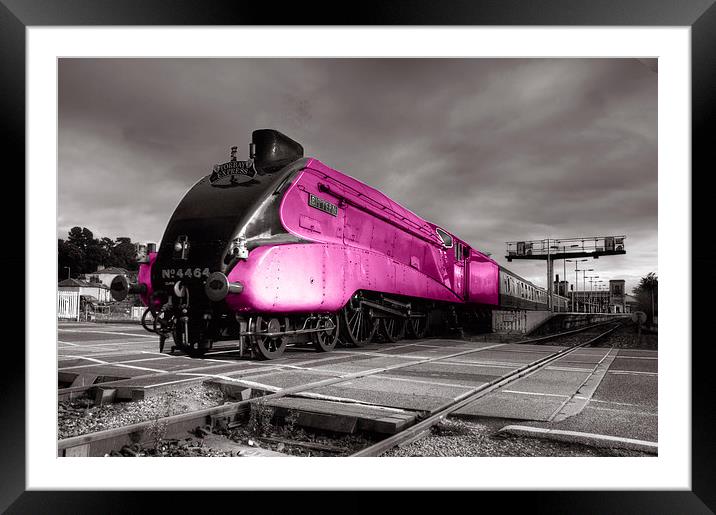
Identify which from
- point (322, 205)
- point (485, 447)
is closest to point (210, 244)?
point (322, 205)

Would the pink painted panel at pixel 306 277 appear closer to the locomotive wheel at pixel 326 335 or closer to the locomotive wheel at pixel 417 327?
the locomotive wheel at pixel 326 335

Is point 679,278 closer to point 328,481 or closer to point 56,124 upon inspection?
point 328,481

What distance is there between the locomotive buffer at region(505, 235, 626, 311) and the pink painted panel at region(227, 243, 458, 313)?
7.31 ft

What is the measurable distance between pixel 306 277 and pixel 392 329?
3.70 m

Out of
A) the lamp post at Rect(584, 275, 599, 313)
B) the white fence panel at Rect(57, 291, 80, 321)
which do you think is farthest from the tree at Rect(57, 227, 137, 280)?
the lamp post at Rect(584, 275, 599, 313)

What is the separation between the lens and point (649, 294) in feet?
13.8

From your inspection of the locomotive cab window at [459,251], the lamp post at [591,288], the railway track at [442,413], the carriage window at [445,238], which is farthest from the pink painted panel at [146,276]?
the locomotive cab window at [459,251]

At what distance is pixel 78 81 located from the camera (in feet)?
13.7

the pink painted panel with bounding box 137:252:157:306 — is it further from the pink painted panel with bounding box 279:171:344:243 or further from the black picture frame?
the black picture frame

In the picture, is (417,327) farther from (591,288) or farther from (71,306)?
(71,306)

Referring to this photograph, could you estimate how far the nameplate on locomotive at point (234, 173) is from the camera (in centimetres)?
591

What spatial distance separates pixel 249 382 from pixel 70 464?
5.54ft

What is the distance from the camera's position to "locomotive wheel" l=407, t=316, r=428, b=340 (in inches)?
403
